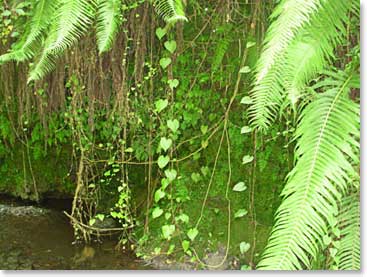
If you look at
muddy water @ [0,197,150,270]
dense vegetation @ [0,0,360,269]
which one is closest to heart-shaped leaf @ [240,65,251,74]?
dense vegetation @ [0,0,360,269]

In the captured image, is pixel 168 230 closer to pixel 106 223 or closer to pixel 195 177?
pixel 195 177

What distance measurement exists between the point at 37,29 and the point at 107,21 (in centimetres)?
24

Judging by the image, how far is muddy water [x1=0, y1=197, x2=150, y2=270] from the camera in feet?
6.98

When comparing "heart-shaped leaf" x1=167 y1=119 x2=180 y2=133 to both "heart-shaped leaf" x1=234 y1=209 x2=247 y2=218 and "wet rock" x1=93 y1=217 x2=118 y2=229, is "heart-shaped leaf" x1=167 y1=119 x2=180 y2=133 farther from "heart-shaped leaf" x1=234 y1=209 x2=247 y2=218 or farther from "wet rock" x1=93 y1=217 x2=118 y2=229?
"wet rock" x1=93 y1=217 x2=118 y2=229

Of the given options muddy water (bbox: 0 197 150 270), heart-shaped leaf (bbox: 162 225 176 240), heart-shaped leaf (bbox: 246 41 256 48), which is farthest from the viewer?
muddy water (bbox: 0 197 150 270)

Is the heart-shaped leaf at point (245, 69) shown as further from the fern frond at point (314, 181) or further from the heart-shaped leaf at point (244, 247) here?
the heart-shaped leaf at point (244, 247)

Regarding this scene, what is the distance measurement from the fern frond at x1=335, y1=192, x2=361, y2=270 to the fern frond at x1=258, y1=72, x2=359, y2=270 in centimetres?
22

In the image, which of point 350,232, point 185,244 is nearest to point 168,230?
point 185,244

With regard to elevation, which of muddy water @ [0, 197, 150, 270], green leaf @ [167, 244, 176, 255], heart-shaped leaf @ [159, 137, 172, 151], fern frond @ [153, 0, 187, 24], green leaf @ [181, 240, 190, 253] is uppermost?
fern frond @ [153, 0, 187, 24]

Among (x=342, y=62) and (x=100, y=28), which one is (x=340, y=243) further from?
(x=100, y=28)

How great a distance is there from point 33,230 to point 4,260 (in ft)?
0.90

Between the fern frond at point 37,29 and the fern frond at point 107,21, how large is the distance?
0.48ft

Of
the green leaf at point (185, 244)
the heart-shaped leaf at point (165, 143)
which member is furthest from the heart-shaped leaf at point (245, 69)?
the green leaf at point (185, 244)

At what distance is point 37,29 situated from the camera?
1.52m
